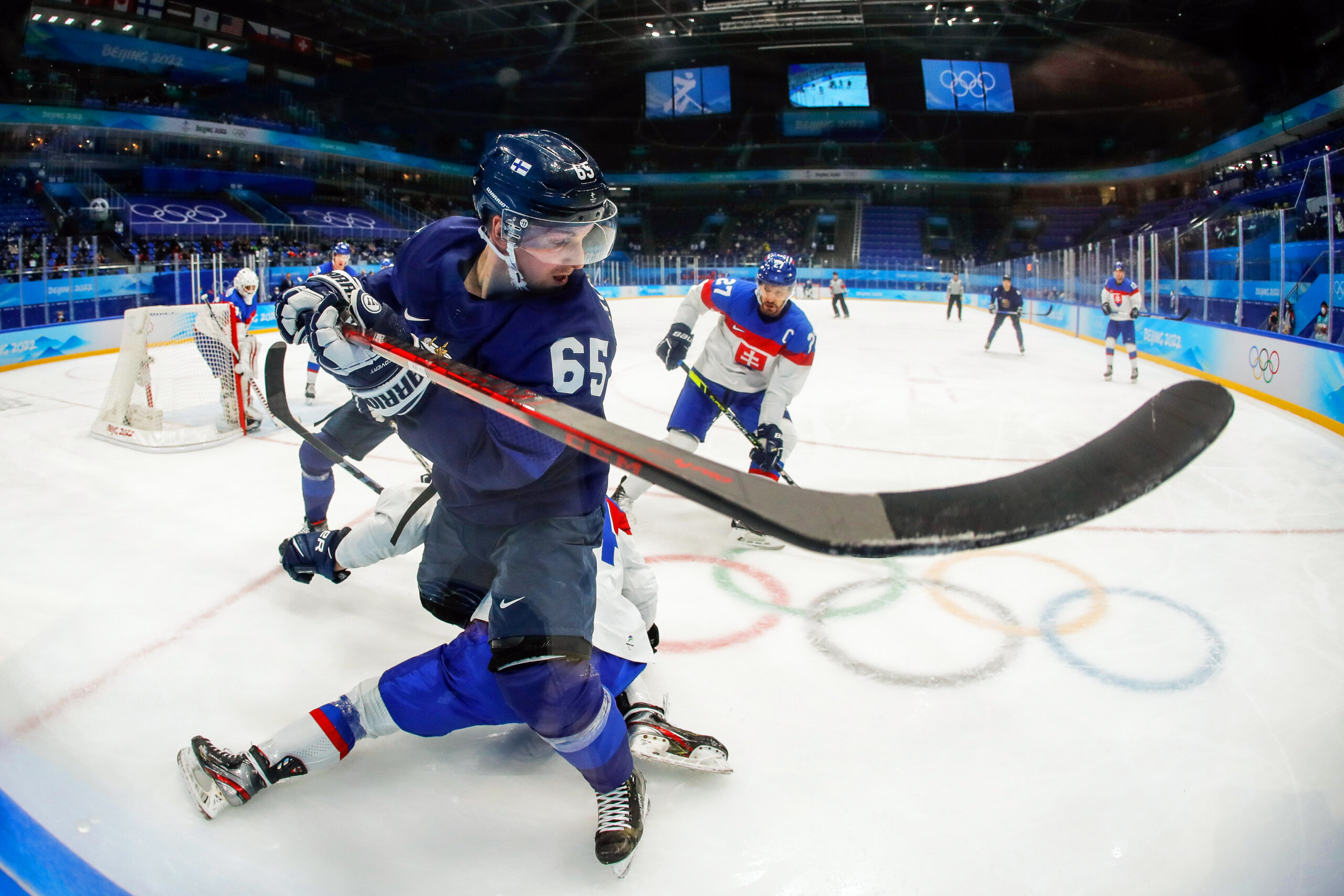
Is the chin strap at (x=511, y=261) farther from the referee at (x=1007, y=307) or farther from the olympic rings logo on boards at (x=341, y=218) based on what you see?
the olympic rings logo on boards at (x=341, y=218)

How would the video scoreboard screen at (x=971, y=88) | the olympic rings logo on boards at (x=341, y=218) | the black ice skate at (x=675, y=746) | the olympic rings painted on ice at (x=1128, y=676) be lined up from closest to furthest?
the black ice skate at (x=675, y=746) < the olympic rings painted on ice at (x=1128, y=676) < the olympic rings logo on boards at (x=341, y=218) < the video scoreboard screen at (x=971, y=88)

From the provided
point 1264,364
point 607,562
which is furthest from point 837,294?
point 607,562

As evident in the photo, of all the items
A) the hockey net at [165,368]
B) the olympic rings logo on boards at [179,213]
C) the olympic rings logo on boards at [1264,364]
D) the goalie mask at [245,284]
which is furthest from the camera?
the olympic rings logo on boards at [179,213]

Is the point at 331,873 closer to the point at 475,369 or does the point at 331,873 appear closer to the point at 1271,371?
the point at 475,369

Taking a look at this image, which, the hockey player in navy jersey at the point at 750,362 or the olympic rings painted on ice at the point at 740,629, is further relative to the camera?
the hockey player in navy jersey at the point at 750,362

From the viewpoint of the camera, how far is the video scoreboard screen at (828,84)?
2695 centimetres

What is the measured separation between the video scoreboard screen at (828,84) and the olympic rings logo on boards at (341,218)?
15.5 m

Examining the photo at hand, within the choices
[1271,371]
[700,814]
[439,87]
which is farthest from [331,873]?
[439,87]

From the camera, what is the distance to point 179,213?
761 inches

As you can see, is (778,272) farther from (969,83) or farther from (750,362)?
(969,83)

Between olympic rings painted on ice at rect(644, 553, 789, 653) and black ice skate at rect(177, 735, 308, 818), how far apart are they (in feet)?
3.35

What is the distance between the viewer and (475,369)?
1373 millimetres

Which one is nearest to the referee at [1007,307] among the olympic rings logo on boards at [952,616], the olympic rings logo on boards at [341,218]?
the olympic rings logo on boards at [952,616]

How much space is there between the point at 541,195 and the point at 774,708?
134 centimetres
